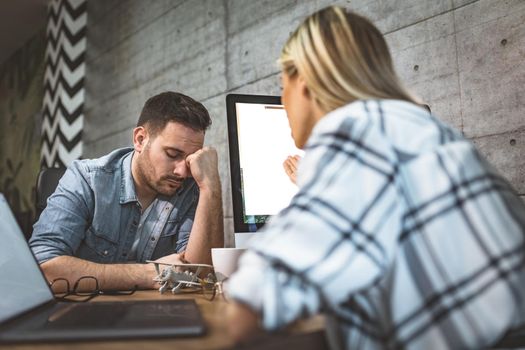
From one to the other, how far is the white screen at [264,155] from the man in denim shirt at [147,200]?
0.32 metres

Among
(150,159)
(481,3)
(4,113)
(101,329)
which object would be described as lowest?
(101,329)

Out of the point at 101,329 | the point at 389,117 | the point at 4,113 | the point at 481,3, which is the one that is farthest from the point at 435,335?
the point at 4,113

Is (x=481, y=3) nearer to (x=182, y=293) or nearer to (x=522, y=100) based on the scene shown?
(x=522, y=100)

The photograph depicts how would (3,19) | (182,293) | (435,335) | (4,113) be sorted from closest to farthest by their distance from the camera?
1. (435,335)
2. (182,293)
3. (3,19)
4. (4,113)

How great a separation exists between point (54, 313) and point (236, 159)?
68cm

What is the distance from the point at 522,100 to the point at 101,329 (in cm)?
139

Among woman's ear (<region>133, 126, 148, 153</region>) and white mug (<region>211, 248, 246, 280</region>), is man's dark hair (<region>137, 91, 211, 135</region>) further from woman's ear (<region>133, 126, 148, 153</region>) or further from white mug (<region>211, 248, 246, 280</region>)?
white mug (<region>211, 248, 246, 280</region>)

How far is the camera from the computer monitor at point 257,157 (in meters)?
1.39

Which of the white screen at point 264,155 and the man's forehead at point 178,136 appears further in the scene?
the man's forehead at point 178,136

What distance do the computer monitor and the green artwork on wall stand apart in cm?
477

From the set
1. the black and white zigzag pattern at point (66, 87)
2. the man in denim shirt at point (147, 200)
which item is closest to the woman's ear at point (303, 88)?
the man in denim shirt at point (147, 200)

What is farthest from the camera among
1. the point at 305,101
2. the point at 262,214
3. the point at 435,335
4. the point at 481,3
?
the point at 481,3

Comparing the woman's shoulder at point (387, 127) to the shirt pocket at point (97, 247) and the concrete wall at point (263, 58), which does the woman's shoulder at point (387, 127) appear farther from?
the shirt pocket at point (97, 247)

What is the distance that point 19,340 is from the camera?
23.4 inches
